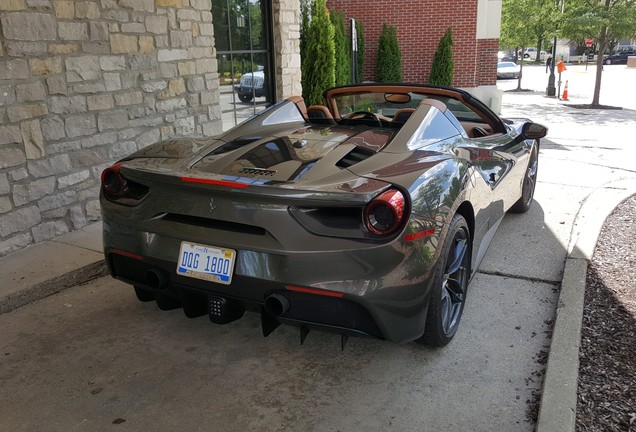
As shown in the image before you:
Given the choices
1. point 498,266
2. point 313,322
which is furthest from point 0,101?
point 498,266

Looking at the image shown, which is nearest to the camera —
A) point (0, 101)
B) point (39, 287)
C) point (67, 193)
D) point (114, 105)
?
point (39, 287)

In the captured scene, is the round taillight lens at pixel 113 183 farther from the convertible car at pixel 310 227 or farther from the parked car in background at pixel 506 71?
the parked car in background at pixel 506 71

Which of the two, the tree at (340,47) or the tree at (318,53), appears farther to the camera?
the tree at (340,47)

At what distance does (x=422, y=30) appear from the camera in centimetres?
1599

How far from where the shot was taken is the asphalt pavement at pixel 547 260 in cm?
307

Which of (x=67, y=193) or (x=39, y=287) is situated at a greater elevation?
(x=67, y=193)

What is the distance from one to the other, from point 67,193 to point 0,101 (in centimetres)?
103

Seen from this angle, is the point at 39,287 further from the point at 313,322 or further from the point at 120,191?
the point at 313,322

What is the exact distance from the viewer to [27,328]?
12.1 ft

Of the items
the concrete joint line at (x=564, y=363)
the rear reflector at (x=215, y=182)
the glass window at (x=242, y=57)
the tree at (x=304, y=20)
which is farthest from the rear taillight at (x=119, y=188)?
the tree at (x=304, y=20)

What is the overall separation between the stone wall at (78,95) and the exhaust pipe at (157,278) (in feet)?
7.94

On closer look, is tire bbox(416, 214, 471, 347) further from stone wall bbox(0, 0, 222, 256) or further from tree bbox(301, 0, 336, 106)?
tree bbox(301, 0, 336, 106)

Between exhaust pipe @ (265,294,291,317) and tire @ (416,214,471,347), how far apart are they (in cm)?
78

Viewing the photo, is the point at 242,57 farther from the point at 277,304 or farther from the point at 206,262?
the point at 277,304
